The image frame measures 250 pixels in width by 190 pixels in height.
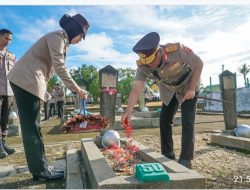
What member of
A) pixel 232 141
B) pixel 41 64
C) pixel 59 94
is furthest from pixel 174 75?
pixel 59 94

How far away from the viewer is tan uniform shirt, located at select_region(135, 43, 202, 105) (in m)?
4.21

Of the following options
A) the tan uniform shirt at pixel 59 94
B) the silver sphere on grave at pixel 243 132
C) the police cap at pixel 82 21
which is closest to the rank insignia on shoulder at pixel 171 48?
the police cap at pixel 82 21

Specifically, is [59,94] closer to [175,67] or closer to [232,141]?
[232,141]

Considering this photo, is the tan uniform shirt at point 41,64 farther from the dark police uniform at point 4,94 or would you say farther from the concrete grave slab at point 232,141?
the concrete grave slab at point 232,141

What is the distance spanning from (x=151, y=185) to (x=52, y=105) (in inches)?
722

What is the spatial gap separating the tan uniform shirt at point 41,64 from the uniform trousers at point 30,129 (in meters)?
0.10

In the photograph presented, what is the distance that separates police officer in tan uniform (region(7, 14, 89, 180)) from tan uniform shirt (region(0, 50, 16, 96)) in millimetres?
2105

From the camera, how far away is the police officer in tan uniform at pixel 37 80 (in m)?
3.85

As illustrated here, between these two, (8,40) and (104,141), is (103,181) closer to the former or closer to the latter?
(104,141)

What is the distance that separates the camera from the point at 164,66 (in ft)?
13.8

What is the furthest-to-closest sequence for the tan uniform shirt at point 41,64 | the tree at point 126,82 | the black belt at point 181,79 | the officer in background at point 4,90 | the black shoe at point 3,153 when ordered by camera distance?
the tree at point 126,82
the officer in background at point 4,90
the black shoe at point 3,153
the black belt at point 181,79
the tan uniform shirt at point 41,64

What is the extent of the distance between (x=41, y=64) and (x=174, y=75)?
1.62 m

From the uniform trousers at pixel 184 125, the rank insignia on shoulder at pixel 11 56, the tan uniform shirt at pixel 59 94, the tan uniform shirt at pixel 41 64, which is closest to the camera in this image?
the tan uniform shirt at pixel 41 64

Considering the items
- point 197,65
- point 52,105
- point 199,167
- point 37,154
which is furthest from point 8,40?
point 52,105
